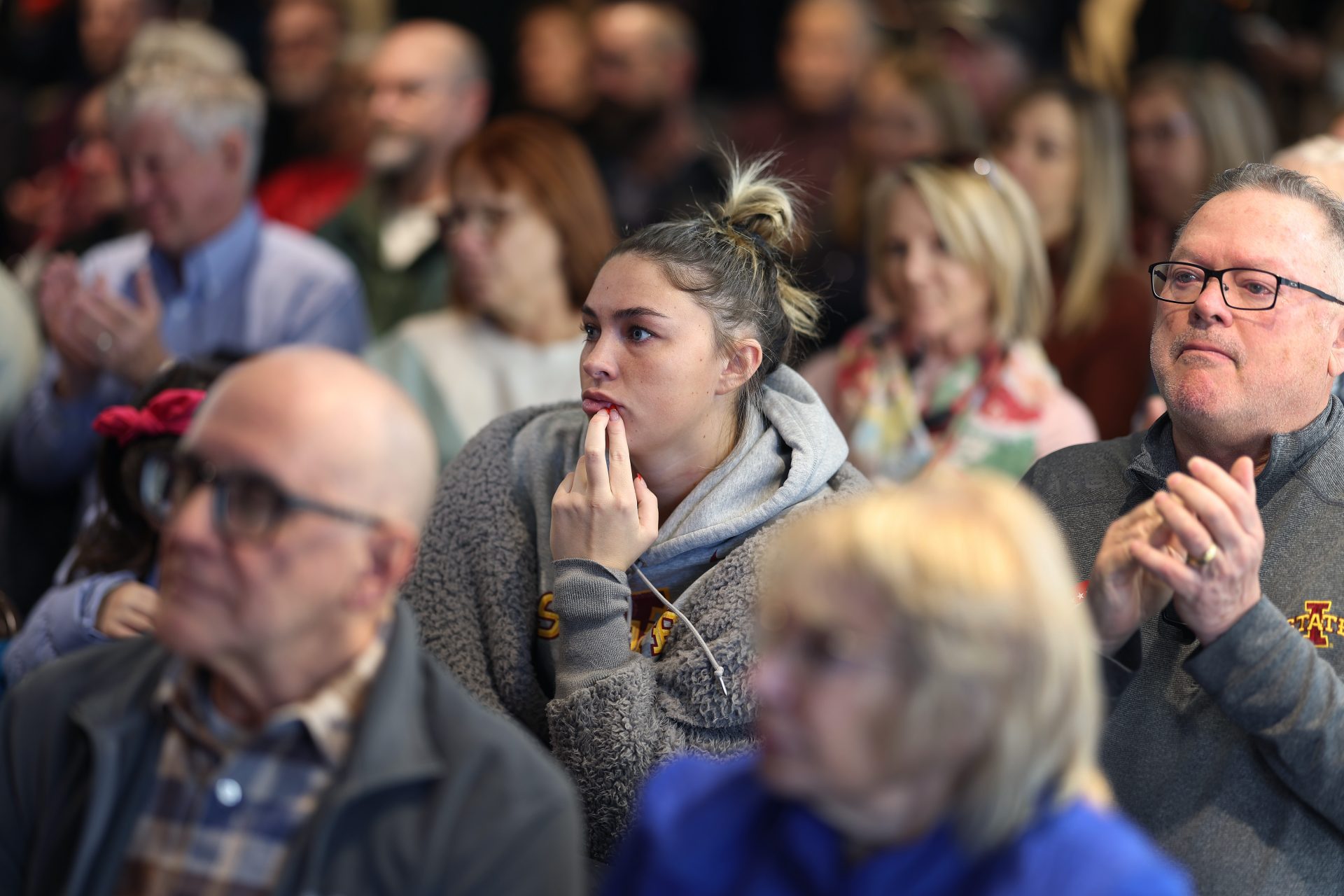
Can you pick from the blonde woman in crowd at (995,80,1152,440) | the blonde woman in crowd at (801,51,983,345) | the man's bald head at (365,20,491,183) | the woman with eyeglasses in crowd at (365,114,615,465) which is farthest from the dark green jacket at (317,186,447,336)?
the blonde woman in crowd at (995,80,1152,440)

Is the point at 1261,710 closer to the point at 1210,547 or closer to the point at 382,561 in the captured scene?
the point at 1210,547

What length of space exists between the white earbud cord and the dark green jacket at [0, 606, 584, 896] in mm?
594

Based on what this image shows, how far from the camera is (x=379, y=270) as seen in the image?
418 centimetres

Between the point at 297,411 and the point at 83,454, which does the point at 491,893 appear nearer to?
the point at 297,411

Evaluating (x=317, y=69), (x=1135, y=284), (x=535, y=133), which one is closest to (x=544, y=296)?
(x=535, y=133)

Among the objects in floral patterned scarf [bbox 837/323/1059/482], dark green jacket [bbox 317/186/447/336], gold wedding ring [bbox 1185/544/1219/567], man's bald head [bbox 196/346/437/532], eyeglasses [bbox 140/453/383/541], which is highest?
man's bald head [bbox 196/346/437/532]

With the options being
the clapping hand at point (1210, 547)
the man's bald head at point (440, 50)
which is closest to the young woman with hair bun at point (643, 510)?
the clapping hand at point (1210, 547)

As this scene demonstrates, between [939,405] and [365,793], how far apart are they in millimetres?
2232

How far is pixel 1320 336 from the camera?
2.05 m

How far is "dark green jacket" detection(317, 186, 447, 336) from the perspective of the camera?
404cm

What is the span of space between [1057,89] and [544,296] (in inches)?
62.2

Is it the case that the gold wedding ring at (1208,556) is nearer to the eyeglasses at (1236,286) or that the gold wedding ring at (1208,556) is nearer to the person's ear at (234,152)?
the eyeglasses at (1236,286)

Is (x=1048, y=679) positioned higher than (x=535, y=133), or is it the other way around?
(x=1048, y=679)

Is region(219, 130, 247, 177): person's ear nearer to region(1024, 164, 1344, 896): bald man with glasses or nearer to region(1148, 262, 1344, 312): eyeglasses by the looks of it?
region(1024, 164, 1344, 896): bald man with glasses
